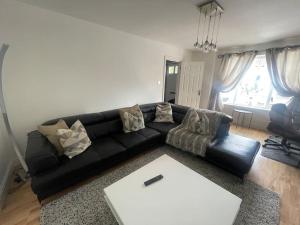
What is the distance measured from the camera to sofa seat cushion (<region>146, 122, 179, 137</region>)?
9.16 feet

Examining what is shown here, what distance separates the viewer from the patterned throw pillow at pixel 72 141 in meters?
1.83

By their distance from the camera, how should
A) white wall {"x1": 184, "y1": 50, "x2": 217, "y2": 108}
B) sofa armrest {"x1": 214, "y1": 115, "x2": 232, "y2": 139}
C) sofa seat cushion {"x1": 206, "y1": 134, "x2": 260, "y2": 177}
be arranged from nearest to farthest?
sofa seat cushion {"x1": 206, "y1": 134, "x2": 260, "y2": 177} < sofa armrest {"x1": 214, "y1": 115, "x2": 232, "y2": 139} < white wall {"x1": 184, "y1": 50, "x2": 217, "y2": 108}

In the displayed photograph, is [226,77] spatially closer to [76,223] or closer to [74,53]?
[74,53]

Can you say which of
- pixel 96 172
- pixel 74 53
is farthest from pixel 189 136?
pixel 74 53

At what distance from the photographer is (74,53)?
2492 millimetres

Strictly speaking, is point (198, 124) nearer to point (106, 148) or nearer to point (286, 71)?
point (106, 148)

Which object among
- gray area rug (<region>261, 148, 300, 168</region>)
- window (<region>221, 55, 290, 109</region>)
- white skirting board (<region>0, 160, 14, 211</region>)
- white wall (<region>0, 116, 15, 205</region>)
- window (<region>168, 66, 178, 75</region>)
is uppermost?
window (<region>168, 66, 178, 75</region>)

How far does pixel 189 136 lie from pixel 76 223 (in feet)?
6.56

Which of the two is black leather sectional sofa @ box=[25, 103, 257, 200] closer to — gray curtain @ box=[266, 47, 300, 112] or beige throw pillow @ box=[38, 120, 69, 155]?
beige throw pillow @ box=[38, 120, 69, 155]

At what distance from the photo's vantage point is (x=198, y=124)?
268 centimetres

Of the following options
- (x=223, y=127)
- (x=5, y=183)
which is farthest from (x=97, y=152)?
(x=223, y=127)

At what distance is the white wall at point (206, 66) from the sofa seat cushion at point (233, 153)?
2905 mm

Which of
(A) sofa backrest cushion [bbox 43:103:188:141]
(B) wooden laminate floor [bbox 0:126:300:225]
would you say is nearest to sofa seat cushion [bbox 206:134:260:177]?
(B) wooden laminate floor [bbox 0:126:300:225]

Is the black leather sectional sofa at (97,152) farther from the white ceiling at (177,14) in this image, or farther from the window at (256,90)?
the window at (256,90)
